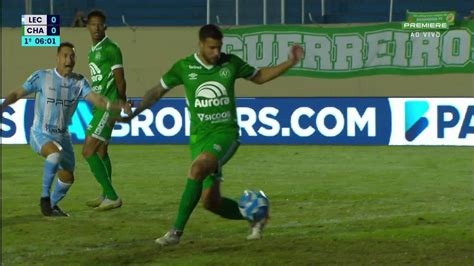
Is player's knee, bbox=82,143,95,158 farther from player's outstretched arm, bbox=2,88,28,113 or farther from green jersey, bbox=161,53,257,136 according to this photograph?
green jersey, bbox=161,53,257,136

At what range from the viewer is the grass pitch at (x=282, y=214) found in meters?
9.61

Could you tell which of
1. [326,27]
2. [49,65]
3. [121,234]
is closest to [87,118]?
[49,65]

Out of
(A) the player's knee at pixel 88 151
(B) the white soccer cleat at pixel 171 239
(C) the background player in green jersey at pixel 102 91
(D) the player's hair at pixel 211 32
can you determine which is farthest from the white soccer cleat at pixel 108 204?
(D) the player's hair at pixel 211 32

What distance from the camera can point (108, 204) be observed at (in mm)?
12734

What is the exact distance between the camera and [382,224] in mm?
11383

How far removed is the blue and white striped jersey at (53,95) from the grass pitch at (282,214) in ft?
3.29

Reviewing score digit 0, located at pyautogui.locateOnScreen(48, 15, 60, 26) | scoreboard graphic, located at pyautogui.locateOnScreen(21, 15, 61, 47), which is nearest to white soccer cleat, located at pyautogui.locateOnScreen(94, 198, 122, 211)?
scoreboard graphic, located at pyautogui.locateOnScreen(21, 15, 61, 47)

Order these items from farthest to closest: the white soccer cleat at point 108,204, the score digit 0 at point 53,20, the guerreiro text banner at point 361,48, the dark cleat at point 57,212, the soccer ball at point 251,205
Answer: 1. the score digit 0 at point 53,20
2. the guerreiro text banner at point 361,48
3. the white soccer cleat at point 108,204
4. the dark cleat at point 57,212
5. the soccer ball at point 251,205

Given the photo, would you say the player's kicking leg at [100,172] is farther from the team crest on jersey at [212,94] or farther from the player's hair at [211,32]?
the player's hair at [211,32]

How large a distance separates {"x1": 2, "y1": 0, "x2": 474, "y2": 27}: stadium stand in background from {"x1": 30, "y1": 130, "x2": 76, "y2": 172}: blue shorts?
A: 10.9m

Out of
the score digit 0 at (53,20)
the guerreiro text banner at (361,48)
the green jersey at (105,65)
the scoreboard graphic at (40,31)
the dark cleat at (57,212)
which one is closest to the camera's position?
the dark cleat at (57,212)

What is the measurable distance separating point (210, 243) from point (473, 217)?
320 cm

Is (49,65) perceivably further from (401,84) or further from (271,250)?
(271,250)

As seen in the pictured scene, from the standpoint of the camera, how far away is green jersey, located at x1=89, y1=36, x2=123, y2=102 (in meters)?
12.9
